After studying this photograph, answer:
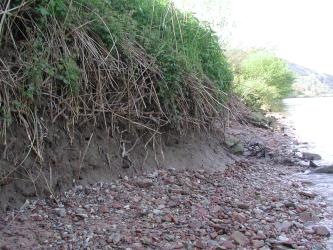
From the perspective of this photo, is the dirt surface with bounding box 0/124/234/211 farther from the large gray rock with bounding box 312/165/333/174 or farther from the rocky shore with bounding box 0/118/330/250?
the large gray rock with bounding box 312/165/333/174

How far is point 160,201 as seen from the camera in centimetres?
344

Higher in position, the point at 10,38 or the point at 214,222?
the point at 10,38

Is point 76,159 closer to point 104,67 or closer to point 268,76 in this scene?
point 104,67

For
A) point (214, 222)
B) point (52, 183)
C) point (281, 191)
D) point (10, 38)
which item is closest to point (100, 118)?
point (52, 183)

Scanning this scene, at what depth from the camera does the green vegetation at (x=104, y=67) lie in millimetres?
3041

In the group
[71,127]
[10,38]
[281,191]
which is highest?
[10,38]

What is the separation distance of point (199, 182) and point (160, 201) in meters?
0.80

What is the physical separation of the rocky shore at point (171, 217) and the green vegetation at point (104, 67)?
0.64m

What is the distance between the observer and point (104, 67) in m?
3.59

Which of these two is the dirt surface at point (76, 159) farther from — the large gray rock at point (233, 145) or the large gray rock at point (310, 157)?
the large gray rock at point (310, 157)

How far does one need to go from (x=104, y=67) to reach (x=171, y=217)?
1484 mm

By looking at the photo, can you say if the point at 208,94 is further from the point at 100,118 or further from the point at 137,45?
the point at 100,118

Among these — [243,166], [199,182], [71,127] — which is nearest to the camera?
[71,127]

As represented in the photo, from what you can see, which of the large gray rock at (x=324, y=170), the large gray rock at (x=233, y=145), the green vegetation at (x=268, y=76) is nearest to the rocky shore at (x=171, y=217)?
the large gray rock at (x=233, y=145)
